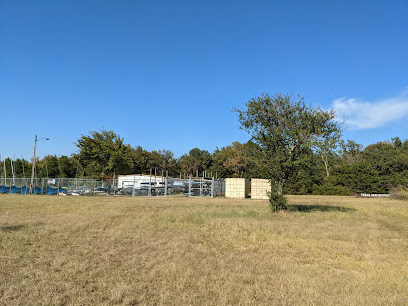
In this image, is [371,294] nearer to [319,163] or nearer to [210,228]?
[210,228]

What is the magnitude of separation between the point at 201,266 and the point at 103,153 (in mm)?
36720

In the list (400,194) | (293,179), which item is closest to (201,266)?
(293,179)

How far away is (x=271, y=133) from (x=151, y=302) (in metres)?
13.3

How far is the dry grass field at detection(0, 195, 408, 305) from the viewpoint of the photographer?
14.7ft

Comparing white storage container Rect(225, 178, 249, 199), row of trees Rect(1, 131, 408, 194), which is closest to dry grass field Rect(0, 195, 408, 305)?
row of trees Rect(1, 131, 408, 194)

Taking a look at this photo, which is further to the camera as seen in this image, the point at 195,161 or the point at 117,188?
the point at 195,161

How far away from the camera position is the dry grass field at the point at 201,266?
4.47 m

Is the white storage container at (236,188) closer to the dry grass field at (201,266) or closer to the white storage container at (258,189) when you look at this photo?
the white storage container at (258,189)

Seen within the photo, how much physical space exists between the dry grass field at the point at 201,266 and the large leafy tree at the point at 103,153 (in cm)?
2967

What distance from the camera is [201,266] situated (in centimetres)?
615

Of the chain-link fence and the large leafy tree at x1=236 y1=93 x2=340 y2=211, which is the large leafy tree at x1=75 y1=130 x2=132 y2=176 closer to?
the chain-link fence

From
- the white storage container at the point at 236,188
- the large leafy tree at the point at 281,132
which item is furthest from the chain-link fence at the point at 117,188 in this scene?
the large leafy tree at the point at 281,132

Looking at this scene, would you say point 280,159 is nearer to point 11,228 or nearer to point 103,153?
point 11,228

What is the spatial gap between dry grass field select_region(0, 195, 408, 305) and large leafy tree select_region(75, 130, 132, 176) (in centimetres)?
2967
